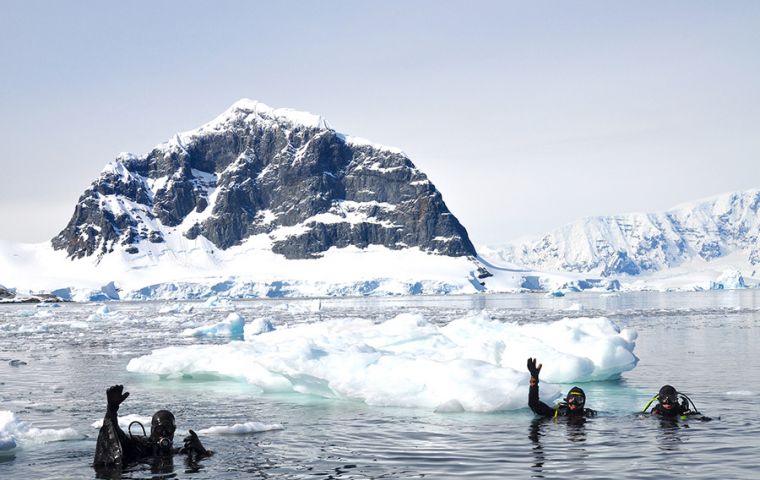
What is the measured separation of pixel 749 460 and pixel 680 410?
394 cm

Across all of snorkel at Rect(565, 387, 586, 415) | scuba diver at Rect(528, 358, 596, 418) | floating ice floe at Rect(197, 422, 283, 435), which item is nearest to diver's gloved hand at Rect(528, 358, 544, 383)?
scuba diver at Rect(528, 358, 596, 418)

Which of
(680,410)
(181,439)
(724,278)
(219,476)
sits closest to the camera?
(219,476)

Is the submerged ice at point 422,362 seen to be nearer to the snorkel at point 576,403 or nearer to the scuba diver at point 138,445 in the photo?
the snorkel at point 576,403

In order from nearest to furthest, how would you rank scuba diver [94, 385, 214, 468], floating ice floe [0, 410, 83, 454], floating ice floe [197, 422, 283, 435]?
scuba diver [94, 385, 214, 468] < floating ice floe [0, 410, 83, 454] < floating ice floe [197, 422, 283, 435]

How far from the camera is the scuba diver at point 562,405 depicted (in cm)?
1487

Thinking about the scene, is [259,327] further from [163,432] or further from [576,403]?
[163,432]

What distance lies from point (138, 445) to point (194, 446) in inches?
33.2

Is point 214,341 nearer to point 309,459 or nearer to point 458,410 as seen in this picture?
point 458,410

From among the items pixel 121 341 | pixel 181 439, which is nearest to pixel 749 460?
pixel 181 439

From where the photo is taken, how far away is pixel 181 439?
13.2m

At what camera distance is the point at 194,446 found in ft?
38.7

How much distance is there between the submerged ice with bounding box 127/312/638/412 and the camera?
16312mm

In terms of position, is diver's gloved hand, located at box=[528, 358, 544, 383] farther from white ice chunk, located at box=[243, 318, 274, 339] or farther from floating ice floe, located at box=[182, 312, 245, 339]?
white ice chunk, located at box=[243, 318, 274, 339]

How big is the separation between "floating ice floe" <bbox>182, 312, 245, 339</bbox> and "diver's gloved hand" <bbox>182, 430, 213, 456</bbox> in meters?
31.1
